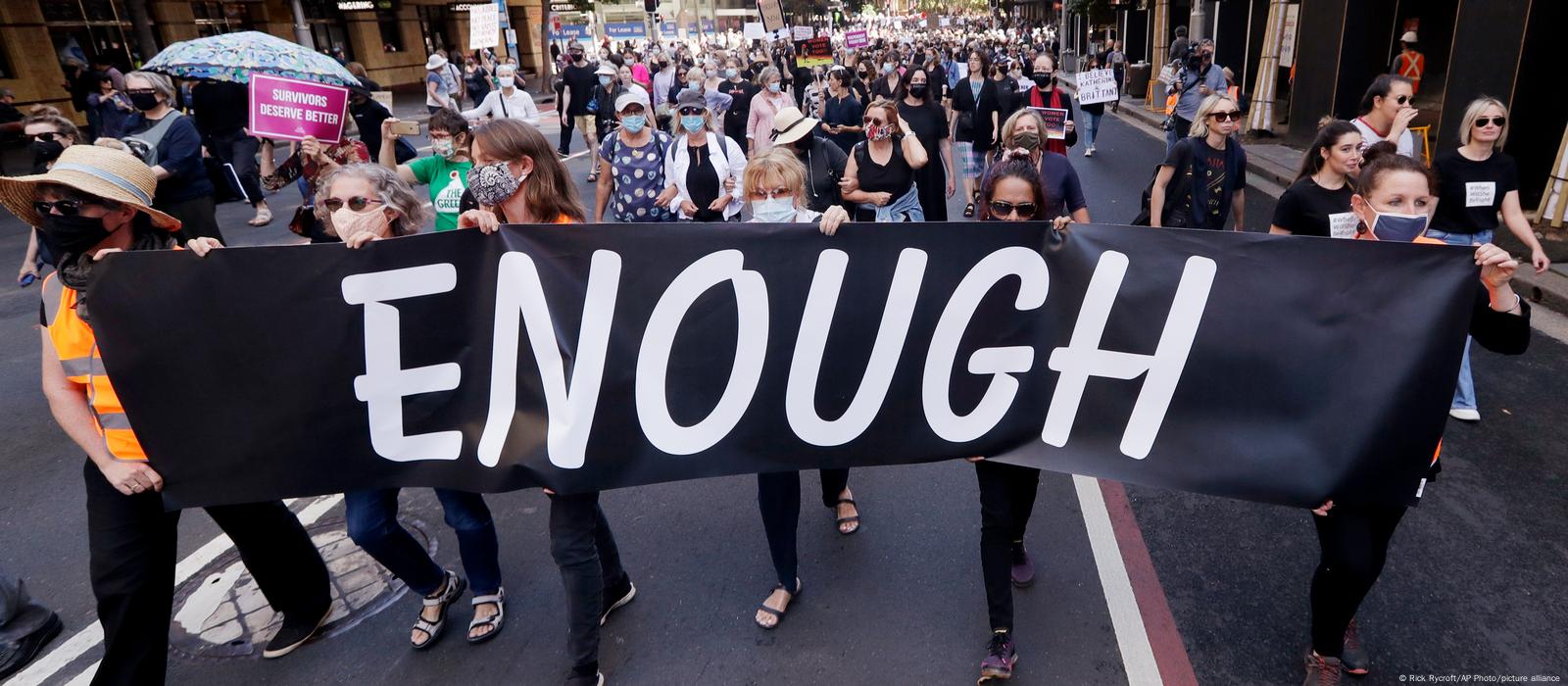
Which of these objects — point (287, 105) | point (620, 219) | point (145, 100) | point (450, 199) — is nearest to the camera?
Answer: point (450, 199)

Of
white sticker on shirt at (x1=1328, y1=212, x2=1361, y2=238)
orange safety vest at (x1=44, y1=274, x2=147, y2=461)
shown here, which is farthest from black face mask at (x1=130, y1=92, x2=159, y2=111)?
white sticker on shirt at (x1=1328, y1=212, x2=1361, y2=238)

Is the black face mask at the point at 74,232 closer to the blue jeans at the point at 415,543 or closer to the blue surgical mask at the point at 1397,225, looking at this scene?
the blue jeans at the point at 415,543

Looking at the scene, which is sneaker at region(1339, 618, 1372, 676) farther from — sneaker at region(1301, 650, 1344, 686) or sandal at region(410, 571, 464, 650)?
sandal at region(410, 571, 464, 650)

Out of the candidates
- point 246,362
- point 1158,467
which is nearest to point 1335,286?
point 1158,467

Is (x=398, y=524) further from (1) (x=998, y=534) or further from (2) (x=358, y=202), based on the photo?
(1) (x=998, y=534)

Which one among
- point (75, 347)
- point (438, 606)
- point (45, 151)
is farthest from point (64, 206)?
point (45, 151)

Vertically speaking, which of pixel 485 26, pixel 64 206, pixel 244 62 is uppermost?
pixel 485 26

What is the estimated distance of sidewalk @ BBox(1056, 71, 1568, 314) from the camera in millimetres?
6414

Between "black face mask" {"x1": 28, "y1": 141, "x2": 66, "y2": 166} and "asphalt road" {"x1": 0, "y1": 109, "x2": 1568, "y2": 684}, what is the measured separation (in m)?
3.13

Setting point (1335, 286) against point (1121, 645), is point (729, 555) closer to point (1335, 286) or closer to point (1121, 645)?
point (1121, 645)

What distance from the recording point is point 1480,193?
4.47 metres

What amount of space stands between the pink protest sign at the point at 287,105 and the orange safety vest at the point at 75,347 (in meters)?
3.46

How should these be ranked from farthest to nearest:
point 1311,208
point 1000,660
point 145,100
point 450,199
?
point 145,100 → point 450,199 → point 1311,208 → point 1000,660

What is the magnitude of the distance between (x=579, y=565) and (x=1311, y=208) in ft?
11.0
